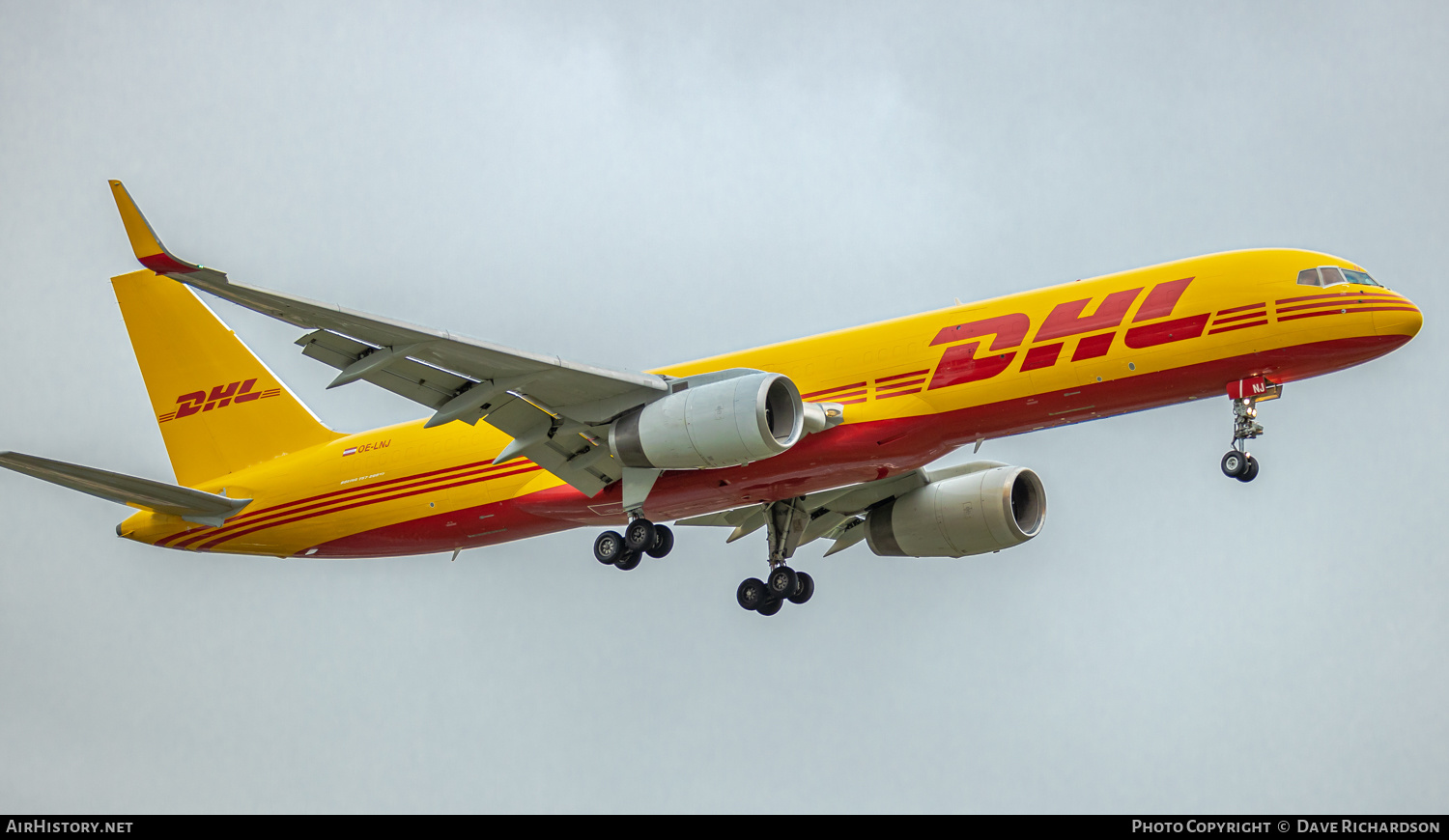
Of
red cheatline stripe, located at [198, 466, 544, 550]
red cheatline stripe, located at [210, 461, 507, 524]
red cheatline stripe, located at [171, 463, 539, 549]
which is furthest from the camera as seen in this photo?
red cheatline stripe, located at [171, 463, 539, 549]

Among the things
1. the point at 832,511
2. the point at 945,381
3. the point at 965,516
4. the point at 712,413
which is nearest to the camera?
the point at 712,413

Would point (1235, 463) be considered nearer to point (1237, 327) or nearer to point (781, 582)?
point (1237, 327)

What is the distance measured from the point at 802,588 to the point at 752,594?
116 centimetres

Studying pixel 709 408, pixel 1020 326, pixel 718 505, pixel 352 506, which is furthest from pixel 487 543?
pixel 1020 326

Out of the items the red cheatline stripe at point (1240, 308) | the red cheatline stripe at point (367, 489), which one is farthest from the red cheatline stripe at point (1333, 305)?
the red cheatline stripe at point (367, 489)

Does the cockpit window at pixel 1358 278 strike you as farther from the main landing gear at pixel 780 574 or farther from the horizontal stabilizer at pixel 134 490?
the horizontal stabilizer at pixel 134 490

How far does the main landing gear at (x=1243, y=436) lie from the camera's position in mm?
24656

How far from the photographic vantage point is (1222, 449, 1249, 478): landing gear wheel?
24.8 m

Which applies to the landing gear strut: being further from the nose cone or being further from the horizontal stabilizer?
the horizontal stabilizer

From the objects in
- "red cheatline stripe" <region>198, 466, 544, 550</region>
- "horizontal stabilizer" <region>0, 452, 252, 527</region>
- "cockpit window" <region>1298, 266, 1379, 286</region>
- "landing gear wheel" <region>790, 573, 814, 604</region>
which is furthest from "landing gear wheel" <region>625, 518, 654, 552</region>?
"cockpit window" <region>1298, 266, 1379, 286</region>

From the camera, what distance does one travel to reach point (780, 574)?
31.2 m

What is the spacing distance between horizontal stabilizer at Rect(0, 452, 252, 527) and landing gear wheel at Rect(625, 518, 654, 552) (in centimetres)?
959

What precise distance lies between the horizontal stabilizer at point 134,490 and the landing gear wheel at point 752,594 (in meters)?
11.4

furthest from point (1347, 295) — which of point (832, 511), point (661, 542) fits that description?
point (661, 542)
